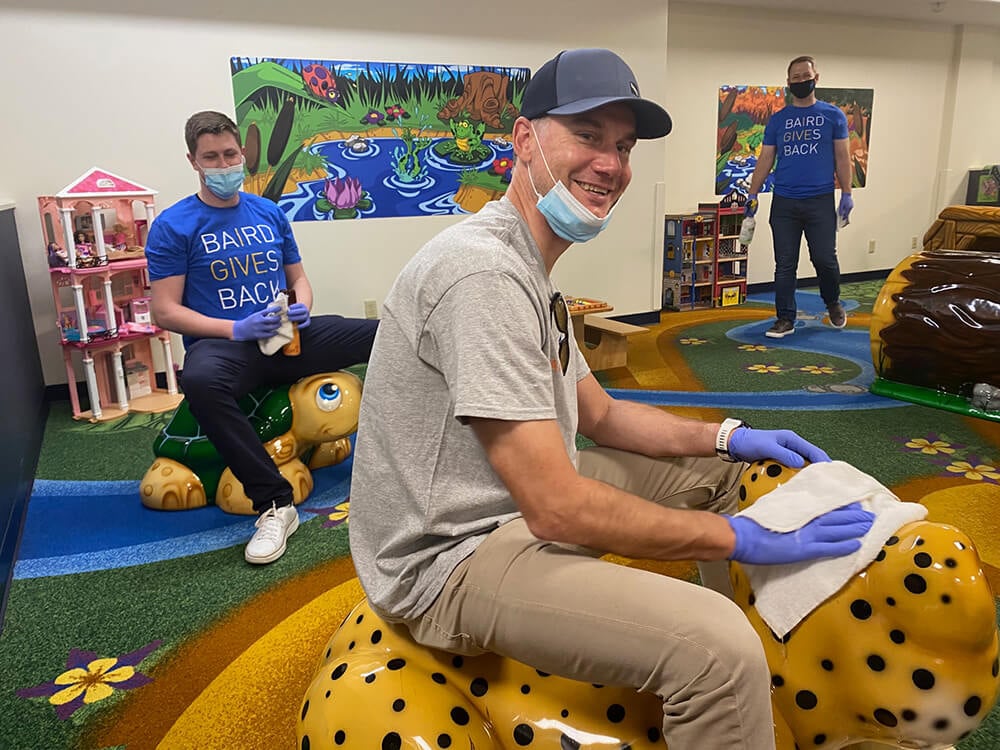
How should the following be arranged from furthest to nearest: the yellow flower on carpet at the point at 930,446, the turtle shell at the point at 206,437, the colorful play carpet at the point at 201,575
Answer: the yellow flower on carpet at the point at 930,446, the turtle shell at the point at 206,437, the colorful play carpet at the point at 201,575

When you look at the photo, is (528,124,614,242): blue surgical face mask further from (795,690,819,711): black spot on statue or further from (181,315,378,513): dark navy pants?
(181,315,378,513): dark navy pants

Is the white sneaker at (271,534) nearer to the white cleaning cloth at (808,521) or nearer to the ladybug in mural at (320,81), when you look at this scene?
the white cleaning cloth at (808,521)

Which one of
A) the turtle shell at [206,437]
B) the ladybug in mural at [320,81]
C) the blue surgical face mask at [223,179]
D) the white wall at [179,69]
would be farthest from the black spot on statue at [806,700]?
the ladybug in mural at [320,81]

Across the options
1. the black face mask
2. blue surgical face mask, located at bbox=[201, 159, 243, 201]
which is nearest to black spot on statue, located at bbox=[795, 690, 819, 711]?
blue surgical face mask, located at bbox=[201, 159, 243, 201]

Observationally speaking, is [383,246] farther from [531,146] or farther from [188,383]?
[531,146]

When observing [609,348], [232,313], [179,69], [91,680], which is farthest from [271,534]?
[179,69]

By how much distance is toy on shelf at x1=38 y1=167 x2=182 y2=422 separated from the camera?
3541 mm

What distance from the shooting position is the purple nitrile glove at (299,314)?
252 centimetres

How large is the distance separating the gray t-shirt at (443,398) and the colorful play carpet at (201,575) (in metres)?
0.64

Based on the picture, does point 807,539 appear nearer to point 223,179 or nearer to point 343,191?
point 223,179

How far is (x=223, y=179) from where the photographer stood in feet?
8.33

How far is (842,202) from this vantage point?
496 centimetres

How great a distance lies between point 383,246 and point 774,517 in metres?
3.76

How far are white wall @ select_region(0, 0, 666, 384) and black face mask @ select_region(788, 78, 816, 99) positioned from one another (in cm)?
121
